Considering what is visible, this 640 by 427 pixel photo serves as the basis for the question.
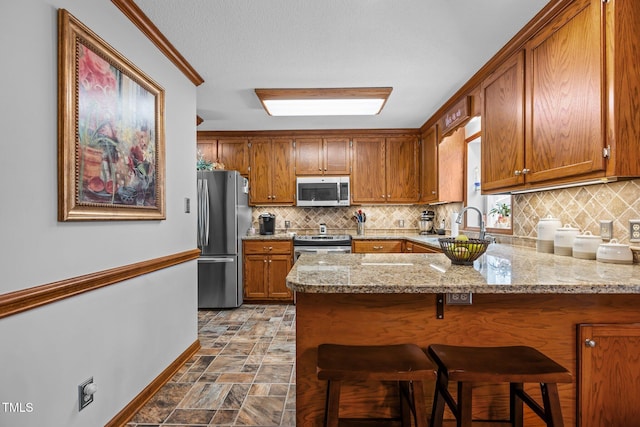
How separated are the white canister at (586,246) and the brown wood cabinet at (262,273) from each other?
9.85 feet

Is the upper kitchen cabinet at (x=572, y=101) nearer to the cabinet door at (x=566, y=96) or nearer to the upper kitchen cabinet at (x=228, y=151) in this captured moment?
the cabinet door at (x=566, y=96)

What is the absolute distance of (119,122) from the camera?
1.75 metres

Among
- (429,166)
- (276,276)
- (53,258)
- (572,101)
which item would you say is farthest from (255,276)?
(572,101)

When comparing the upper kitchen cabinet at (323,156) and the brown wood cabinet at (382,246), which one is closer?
the brown wood cabinet at (382,246)

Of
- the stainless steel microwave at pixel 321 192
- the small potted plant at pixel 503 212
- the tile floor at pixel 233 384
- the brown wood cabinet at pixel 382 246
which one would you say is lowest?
the tile floor at pixel 233 384

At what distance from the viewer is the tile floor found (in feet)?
6.08

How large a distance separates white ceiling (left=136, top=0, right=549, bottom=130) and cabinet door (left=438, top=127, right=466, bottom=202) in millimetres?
830

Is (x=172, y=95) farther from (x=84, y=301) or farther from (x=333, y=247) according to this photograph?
(x=333, y=247)

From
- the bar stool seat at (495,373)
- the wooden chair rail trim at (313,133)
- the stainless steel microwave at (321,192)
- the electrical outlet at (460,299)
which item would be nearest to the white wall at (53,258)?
the bar stool seat at (495,373)

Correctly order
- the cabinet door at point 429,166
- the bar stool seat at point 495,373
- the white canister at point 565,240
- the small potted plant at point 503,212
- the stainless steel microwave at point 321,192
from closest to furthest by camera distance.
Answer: the bar stool seat at point 495,373, the white canister at point 565,240, the small potted plant at point 503,212, the cabinet door at point 429,166, the stainless steel microwave at point 321,192

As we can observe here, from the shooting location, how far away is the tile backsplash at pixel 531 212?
183 centimetres

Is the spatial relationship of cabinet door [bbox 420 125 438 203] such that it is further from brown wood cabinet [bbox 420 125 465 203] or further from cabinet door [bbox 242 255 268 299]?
cabinet door [bbox 242 255 268 299]

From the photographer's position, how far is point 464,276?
137 centimetres

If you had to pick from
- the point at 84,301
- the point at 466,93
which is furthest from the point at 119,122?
the point at 466,93
